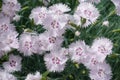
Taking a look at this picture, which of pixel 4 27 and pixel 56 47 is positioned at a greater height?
pixel 4 27

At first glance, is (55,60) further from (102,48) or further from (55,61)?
(102,48)

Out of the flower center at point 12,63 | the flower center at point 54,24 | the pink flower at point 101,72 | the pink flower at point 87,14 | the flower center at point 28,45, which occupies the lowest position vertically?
the pink flower at point 101,72

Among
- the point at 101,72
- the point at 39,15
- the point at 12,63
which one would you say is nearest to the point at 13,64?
the point at 12,63

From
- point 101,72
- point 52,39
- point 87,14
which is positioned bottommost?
point 101,72

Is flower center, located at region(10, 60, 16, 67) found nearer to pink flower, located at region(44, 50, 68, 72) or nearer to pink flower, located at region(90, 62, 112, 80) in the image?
pink flower, located at region(44, 50, 68, 72)

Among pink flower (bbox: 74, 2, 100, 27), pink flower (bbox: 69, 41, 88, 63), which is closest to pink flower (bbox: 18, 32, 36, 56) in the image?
pink flower (bbox: 69, 41, 88, 63)

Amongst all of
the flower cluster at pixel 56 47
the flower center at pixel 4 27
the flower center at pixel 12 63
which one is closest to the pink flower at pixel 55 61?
the flower cluster at pixel 56 47

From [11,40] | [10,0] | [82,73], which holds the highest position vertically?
[10,0]

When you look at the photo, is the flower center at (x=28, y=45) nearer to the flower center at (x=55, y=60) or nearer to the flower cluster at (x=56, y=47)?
the flower cluster at (x=56, y=47)

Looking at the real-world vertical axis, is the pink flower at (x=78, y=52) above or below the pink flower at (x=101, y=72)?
above

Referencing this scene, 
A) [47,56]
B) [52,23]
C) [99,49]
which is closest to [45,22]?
[52,23]

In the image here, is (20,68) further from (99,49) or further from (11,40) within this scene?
(99,49)
